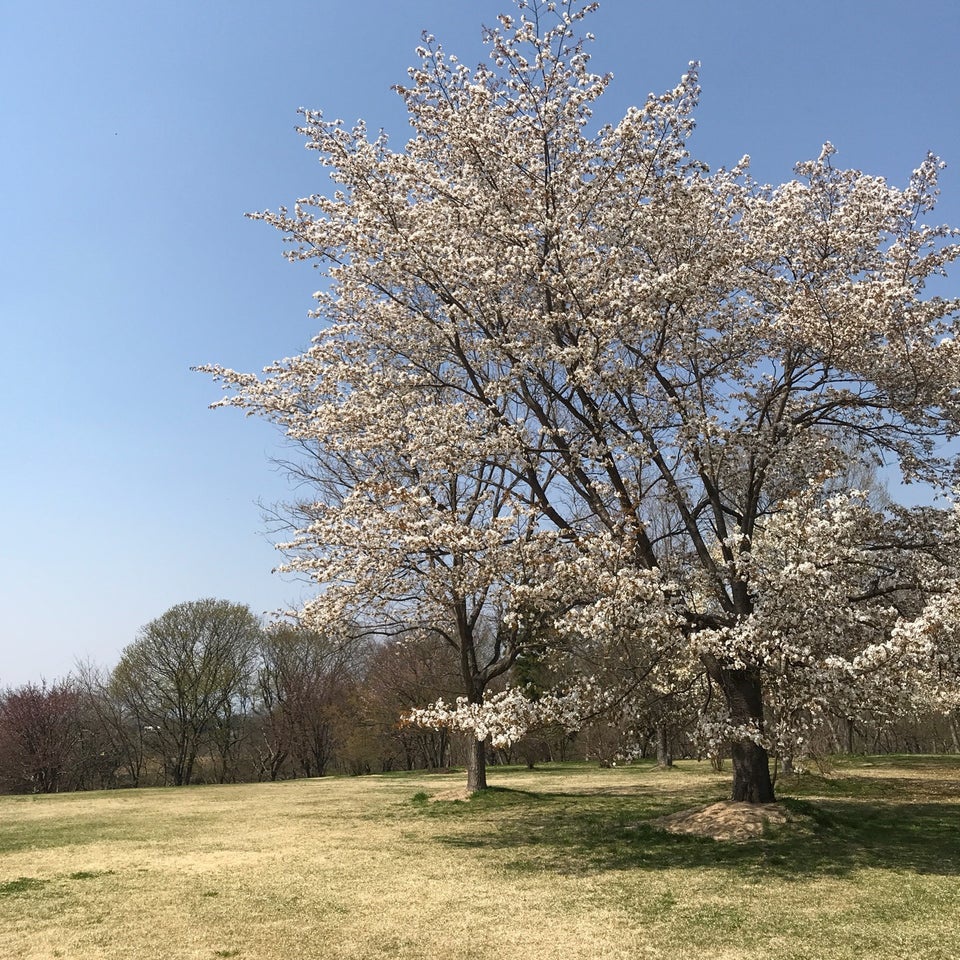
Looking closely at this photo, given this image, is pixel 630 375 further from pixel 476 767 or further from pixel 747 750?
pixel 476 767

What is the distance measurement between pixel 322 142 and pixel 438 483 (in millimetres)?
6339

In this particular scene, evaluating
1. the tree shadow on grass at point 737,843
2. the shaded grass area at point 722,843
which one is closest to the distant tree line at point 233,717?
the shaded grass area at point 722,843

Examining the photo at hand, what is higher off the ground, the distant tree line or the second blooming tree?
the second blooming tree

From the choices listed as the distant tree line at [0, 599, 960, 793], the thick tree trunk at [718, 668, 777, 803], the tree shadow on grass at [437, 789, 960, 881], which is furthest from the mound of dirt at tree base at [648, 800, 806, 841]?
the distant tree line at [0, 599, 960, 793]

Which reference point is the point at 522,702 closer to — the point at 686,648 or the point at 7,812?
the point at 686,648

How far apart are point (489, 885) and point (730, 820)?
4966 millimetres

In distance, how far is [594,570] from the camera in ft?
37.2

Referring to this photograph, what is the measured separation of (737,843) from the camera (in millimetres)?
11883

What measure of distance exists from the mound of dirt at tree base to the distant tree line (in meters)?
24.9

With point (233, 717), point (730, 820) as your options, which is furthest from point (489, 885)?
point (233, 717)

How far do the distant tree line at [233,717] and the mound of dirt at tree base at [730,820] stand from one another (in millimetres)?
24860

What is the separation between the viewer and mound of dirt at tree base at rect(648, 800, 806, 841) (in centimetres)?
1237

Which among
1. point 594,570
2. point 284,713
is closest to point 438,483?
point 594,570

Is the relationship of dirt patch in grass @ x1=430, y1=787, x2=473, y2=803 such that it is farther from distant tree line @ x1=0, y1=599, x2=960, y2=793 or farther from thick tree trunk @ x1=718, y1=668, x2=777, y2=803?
distant tree line @ x1=0, y1=599, x2=960, y2=793
